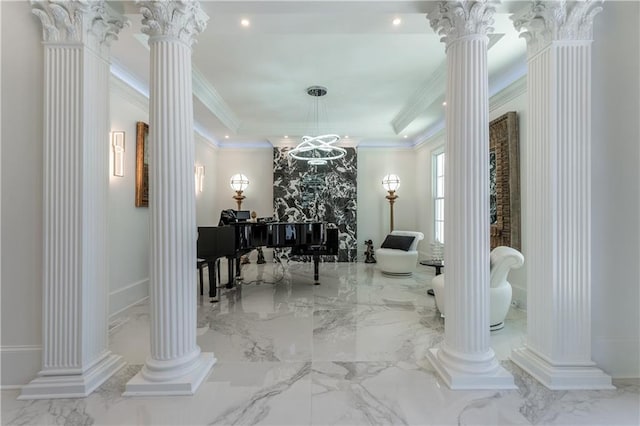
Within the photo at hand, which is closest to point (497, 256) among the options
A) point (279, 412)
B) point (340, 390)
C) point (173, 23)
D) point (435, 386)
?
point (435, 386)

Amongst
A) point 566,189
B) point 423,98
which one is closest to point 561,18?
point 566,189

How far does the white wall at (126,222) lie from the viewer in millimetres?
3383

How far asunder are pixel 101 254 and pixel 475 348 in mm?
2744

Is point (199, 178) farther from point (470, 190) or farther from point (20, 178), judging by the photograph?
point (470, 190)

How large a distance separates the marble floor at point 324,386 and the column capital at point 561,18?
2.41 meters

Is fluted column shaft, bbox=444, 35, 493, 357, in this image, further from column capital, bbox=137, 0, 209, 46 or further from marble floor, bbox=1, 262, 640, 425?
column capital, bbox=137, 0, 209, 46

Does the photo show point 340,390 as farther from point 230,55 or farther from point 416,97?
point 416,97

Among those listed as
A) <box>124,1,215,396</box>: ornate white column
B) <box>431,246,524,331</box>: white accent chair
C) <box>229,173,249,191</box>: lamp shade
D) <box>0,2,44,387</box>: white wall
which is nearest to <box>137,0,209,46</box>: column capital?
<box>124,1,215,396</box>: ornate white column

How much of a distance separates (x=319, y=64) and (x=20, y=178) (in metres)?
3.02

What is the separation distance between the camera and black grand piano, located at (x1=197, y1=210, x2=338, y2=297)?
3840 mm

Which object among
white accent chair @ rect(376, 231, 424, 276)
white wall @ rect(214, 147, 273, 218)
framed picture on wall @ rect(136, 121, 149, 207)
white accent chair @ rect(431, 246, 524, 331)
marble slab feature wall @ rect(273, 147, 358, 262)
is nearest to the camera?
white accent chair @ rect(431, 246, 524, 331)

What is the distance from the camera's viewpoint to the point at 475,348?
80.4 inches

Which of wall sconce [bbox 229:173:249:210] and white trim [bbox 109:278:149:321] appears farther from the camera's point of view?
wall sconce [bbox 229:173:249:210]

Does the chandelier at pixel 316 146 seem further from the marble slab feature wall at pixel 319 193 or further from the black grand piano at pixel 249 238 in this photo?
the black grand piano at pixel 249 238
